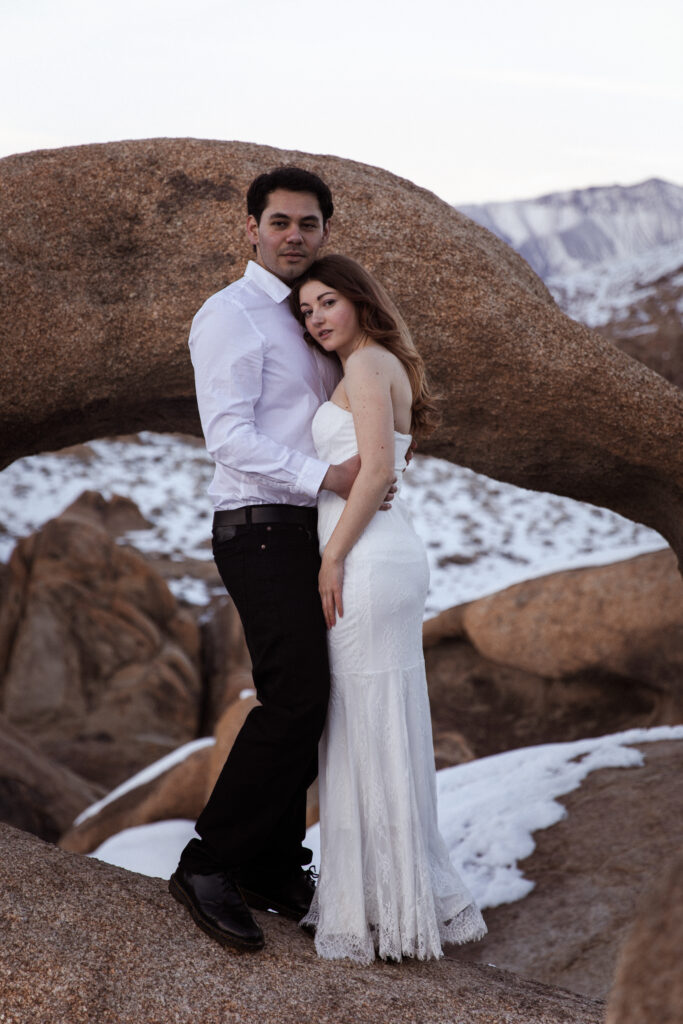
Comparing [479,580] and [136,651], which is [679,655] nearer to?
[136,651]

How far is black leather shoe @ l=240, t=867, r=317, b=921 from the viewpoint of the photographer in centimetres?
324

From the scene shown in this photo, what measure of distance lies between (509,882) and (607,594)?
3.08m

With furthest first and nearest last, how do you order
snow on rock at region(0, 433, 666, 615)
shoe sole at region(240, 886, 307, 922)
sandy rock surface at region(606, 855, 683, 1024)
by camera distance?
snow on rock at region(0, 433, 666, 615) < shoe sole at region(240, 886, 307, 922) < sandy rock surface at region(606, 855, 683, 1024)

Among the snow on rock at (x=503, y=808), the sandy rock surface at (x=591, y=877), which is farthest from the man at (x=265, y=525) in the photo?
the snow on rock at (x=503, y=808)

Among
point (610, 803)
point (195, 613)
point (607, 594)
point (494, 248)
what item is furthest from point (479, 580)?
point (494, 248)

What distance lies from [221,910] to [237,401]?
1532mm

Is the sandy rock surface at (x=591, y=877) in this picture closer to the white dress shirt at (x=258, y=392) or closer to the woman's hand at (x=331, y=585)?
the woman's hand at (x=331, y=585)

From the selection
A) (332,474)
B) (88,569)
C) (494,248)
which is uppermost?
(494,248)

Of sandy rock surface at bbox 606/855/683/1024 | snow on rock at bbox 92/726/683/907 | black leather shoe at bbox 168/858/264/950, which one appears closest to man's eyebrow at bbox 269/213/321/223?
black leather shoe at bbox 168/858/264/950

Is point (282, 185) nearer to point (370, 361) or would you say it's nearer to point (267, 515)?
point (370, 361)

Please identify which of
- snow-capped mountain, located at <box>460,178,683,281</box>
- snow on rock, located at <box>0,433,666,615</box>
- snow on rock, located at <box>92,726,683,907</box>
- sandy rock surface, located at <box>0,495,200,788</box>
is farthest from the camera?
snow-capped mountain, located at <box>460,178,683,281</box>

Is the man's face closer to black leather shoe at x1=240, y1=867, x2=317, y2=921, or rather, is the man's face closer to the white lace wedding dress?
the white lace wedding dress

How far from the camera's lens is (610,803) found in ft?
17.0

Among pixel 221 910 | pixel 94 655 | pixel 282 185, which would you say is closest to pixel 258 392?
pixel 282 185
